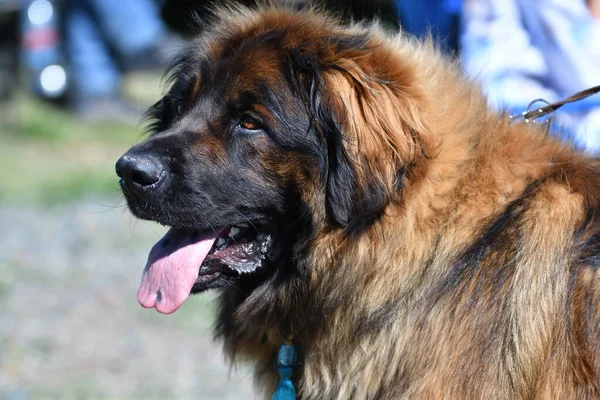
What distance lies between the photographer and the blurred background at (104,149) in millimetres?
3600

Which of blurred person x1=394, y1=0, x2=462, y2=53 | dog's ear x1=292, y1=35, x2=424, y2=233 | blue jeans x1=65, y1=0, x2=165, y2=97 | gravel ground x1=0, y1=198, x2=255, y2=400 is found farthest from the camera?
blue jeans x1=65, y1=0, x2=165, y2=97

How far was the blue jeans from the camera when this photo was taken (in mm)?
10977

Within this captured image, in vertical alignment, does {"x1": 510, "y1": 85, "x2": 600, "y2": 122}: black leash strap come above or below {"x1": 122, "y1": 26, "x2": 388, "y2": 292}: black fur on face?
above

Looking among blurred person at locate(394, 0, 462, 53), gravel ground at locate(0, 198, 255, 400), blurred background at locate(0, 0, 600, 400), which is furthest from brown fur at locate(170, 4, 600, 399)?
blurred person at locate(394, 0, 462, 53)

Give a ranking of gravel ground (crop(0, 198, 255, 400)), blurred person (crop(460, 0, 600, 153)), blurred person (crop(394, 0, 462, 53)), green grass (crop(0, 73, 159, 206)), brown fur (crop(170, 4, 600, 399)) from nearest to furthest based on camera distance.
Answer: brown fur (crop(170, 4, 600, 399)), blurred person (crop(460, 0, 600, 153)), blurred person (crop(394, 0, 462, 53)), gravel ground (crop(0, 198, 255, 400)), green grass (crop(0, 73, 159, 206))

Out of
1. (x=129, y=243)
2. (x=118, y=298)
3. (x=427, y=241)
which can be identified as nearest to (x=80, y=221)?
(x=129, y=243)

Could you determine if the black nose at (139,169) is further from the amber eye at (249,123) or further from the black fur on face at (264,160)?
the amber eye at (249,123)

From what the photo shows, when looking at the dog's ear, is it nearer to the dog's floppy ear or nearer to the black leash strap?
the dog's floppy ear

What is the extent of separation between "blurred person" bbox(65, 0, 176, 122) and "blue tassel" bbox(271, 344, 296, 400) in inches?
341

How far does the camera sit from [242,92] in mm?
2982

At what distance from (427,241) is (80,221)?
554 cm

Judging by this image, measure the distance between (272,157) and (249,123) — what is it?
169 mm

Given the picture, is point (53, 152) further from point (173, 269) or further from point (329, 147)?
point (329, 147)

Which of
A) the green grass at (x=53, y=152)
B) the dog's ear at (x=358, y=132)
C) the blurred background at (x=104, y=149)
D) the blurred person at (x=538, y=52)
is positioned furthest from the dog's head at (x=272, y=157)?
the green grass at (x=53, y=152)
